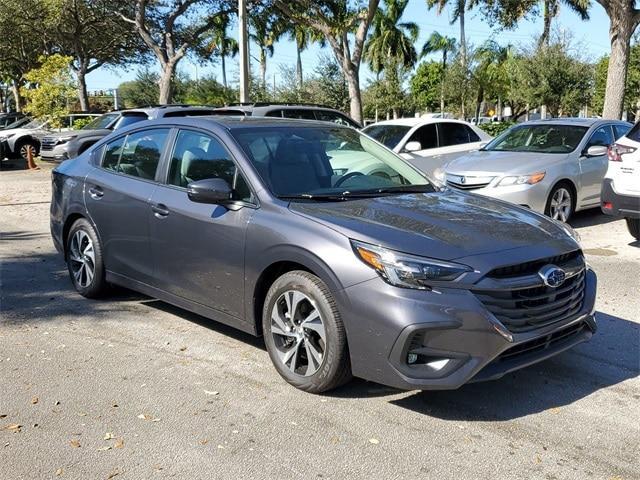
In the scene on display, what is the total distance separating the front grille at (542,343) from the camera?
3.74m

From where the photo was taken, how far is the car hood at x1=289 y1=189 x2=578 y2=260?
3.74 meters

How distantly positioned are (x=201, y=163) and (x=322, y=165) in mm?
874

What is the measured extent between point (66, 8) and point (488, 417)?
28.5 meters

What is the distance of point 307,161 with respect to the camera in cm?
481

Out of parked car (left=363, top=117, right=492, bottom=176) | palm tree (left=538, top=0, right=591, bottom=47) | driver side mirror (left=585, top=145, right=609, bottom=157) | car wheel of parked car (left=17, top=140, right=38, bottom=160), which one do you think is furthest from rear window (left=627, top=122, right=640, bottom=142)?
palm tree (left=538, top=0, right=591, bottom=47)

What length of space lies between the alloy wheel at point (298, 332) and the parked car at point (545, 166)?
5.46m

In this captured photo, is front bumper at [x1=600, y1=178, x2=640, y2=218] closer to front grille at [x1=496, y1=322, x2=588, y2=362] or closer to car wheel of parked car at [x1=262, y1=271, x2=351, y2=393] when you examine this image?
front grille at [x1=496, y1=322, x2=588, y2=362]

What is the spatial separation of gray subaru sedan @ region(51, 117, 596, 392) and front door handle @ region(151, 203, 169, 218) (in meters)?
0.01

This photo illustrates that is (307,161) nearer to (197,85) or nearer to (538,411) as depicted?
(538,411)

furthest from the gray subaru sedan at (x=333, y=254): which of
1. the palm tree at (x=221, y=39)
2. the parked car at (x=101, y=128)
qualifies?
the palm tree at (x=221, y=39)

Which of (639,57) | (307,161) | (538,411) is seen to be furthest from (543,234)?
(639,57)

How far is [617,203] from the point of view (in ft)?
25.6

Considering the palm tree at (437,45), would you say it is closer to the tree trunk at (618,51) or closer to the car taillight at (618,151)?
the tree trunk at (618,51)

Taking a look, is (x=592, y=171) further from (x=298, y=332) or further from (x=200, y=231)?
(x=298, y=332)
